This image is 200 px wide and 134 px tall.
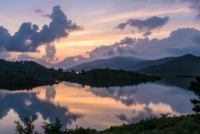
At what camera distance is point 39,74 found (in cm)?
14712

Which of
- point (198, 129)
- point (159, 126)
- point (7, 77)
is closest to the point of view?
point (198, 129)

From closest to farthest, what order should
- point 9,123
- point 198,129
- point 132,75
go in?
point 198,129
point 9,123
point 132,75

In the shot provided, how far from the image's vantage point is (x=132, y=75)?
146500 millimetres

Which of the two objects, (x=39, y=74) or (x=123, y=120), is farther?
(x=39, y=74)

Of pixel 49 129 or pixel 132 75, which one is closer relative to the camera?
pixel 49 129

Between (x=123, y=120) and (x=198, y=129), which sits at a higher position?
(x=198, y=129)

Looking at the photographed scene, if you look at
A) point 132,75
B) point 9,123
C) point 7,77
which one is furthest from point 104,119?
point 132,75

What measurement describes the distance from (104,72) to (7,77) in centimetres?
8118

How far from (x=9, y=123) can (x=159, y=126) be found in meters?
22.8

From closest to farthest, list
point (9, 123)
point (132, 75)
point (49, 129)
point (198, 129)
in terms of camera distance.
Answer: point (198, 129), point (49, 129), point (9, 123), point (132, 75)

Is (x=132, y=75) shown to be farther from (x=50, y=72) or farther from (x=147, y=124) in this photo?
(x=147, y=124)

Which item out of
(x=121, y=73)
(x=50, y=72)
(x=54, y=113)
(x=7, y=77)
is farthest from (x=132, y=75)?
(x=54, y=113)

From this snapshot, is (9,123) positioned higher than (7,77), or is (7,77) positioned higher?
(7,77)

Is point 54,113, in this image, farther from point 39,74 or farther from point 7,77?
point 39,74
